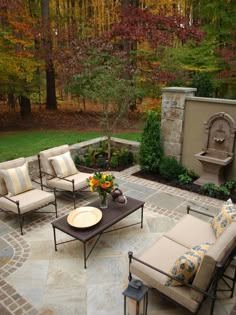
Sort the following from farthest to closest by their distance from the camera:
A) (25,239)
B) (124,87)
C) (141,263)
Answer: (124,87), (25,239), (141,263)

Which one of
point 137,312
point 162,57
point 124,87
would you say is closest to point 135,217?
point 137,312

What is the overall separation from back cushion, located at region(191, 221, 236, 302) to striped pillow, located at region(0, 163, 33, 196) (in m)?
3.41

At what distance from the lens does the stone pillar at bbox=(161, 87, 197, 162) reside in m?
6.41

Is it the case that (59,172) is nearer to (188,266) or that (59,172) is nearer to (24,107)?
(188,266)

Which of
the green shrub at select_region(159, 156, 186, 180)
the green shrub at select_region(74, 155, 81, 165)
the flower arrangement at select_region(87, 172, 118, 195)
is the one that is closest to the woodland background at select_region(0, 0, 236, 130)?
the green shrub at select_region(74, 155, 81, 165)

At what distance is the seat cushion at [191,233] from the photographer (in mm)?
3346

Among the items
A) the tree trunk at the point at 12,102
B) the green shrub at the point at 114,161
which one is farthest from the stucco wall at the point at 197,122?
the tree trunk at the point at 12,102

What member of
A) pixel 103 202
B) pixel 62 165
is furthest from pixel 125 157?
pixel 103 202

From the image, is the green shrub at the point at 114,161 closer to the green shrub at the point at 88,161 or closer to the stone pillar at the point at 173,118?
the green shrub at the point at 88,161

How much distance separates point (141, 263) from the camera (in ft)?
9.58

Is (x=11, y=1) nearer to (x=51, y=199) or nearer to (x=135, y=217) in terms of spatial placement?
(x=51, y=199)

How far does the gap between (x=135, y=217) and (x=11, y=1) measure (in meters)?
8.22

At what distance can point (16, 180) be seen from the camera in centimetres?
472

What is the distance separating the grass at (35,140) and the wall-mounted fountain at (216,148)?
9.58 feet
